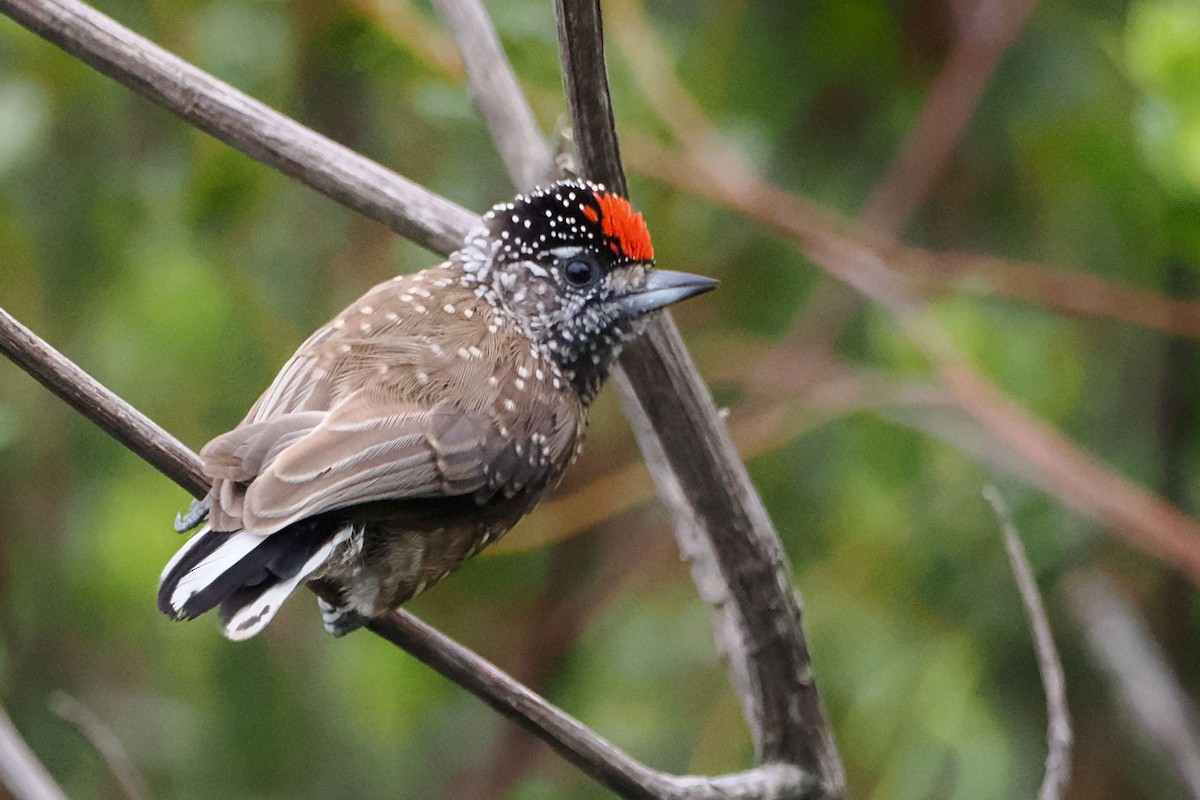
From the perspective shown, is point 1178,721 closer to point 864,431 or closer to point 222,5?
point 864,431

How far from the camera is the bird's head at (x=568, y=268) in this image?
2934 millimetres

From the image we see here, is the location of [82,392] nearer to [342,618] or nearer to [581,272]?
[342,618]

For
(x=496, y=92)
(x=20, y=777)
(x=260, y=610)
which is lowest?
(x=20, y=777)

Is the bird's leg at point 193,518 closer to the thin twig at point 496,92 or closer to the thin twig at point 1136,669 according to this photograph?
the thin twig at point 496,92

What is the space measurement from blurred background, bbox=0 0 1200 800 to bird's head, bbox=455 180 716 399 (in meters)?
0.90

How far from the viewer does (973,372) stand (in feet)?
12.2

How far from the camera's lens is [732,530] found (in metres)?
2.79

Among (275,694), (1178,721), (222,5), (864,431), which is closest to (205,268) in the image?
(222,5)

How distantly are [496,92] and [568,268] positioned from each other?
0.41 metres

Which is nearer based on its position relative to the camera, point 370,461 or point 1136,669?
point 370,461

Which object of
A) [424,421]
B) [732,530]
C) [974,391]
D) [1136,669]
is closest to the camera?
[424,421]

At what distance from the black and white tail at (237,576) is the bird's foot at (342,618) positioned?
313mm

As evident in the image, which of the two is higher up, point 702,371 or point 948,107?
point 948,107

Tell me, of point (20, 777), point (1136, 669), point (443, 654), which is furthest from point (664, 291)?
point (1136, 669)
